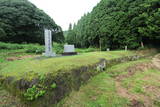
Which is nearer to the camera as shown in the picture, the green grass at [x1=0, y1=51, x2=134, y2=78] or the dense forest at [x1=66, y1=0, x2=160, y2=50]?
the green grass at [x1=0, y1=51, x2=134, y2=78]

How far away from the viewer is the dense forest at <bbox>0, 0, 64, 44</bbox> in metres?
12.6

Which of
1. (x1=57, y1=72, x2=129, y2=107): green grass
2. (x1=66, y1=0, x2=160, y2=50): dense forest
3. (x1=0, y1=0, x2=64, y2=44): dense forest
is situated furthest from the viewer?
(x1=0, y1=0, x2=64, y2=44): dense forest

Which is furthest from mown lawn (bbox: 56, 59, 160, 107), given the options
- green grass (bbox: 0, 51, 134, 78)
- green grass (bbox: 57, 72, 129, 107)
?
green grass (bbox: 0, 51, 134, 78)

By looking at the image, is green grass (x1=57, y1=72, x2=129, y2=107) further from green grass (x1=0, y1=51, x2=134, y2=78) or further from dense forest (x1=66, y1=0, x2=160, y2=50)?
dense forest (x1=66, y1=0, x2=160, y2=50)

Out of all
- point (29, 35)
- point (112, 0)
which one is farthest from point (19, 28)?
point (112, 0)

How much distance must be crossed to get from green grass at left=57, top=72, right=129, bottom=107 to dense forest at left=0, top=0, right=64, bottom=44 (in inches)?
516

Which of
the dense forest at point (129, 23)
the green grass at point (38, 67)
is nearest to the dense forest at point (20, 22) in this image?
the dense forest at point (129, 23)

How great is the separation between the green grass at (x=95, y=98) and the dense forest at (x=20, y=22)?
43.0 ft

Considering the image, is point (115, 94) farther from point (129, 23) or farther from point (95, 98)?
point (129, 23)

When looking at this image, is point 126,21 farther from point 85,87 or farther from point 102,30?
point 85,87

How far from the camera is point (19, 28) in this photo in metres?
13.5

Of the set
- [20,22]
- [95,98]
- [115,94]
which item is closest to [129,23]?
[115,94]

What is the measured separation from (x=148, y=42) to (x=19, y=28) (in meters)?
16.9

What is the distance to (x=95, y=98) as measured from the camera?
2.65 metres
